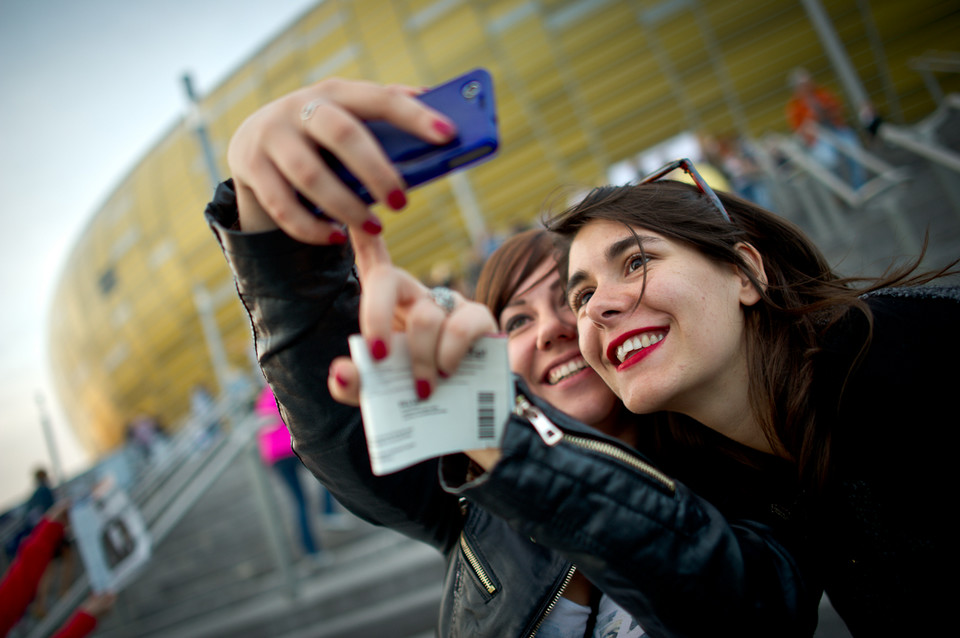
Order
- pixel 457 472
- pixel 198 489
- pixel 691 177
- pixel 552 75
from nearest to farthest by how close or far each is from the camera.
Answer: pixel 457 472, pixel 691 177, pixel 198 489, pixel 552 75

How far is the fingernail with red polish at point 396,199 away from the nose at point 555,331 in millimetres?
1049

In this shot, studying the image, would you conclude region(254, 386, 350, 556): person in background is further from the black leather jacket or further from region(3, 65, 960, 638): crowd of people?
the black leather jacket

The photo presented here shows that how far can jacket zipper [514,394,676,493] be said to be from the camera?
2.55ft

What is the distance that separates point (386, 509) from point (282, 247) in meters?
0.59

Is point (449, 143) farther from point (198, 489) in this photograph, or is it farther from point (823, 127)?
point (823, 127)

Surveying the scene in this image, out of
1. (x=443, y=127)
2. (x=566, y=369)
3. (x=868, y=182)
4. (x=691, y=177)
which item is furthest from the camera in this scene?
(x=868, y=182)

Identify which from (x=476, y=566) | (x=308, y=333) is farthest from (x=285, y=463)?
(x=308, y=333)

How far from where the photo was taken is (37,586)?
3.14 meters

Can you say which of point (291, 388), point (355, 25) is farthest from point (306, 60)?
point (291, 388)

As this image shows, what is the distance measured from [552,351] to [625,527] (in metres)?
0.88

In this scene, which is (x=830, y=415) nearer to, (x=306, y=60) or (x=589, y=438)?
(x=589, y=438)

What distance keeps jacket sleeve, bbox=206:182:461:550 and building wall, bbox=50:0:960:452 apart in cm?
1211

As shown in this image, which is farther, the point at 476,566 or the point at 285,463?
the point at 285,463

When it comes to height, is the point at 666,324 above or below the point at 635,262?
below
